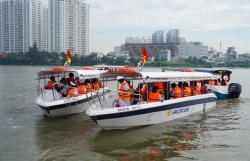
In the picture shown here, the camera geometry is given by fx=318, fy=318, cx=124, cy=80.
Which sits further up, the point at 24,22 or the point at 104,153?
the point at 24,22

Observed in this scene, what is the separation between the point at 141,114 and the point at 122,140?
133cm

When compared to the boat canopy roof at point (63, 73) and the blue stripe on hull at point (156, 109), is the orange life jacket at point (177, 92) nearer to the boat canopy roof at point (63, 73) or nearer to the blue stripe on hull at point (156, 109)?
the blue stripe on hull at point (156, 109)

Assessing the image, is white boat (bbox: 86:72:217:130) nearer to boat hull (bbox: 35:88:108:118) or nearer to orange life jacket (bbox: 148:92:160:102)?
orange life jacket (bbox: 148:92:160:102)

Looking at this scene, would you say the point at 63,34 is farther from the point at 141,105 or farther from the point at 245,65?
the point at 141,105

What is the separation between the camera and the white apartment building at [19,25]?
12488 cm

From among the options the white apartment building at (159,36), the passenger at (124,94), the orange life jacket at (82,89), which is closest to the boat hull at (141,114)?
the passenger at (124,94)

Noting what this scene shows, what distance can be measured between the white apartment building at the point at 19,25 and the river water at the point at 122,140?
382ft

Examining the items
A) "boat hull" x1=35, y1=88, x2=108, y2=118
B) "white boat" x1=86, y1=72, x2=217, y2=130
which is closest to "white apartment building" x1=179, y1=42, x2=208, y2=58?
"white boat" x1=86, y1=72, x2=217, y2=130

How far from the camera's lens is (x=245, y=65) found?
347ft

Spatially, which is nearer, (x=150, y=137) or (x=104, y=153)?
(x=104, y=153)

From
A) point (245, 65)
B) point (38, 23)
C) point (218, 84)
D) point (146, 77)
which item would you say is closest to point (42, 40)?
point (38, 23)

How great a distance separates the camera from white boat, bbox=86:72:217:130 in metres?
10.9

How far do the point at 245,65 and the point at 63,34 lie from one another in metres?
66.0

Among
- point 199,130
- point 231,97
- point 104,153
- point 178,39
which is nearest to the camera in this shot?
point 104,153
